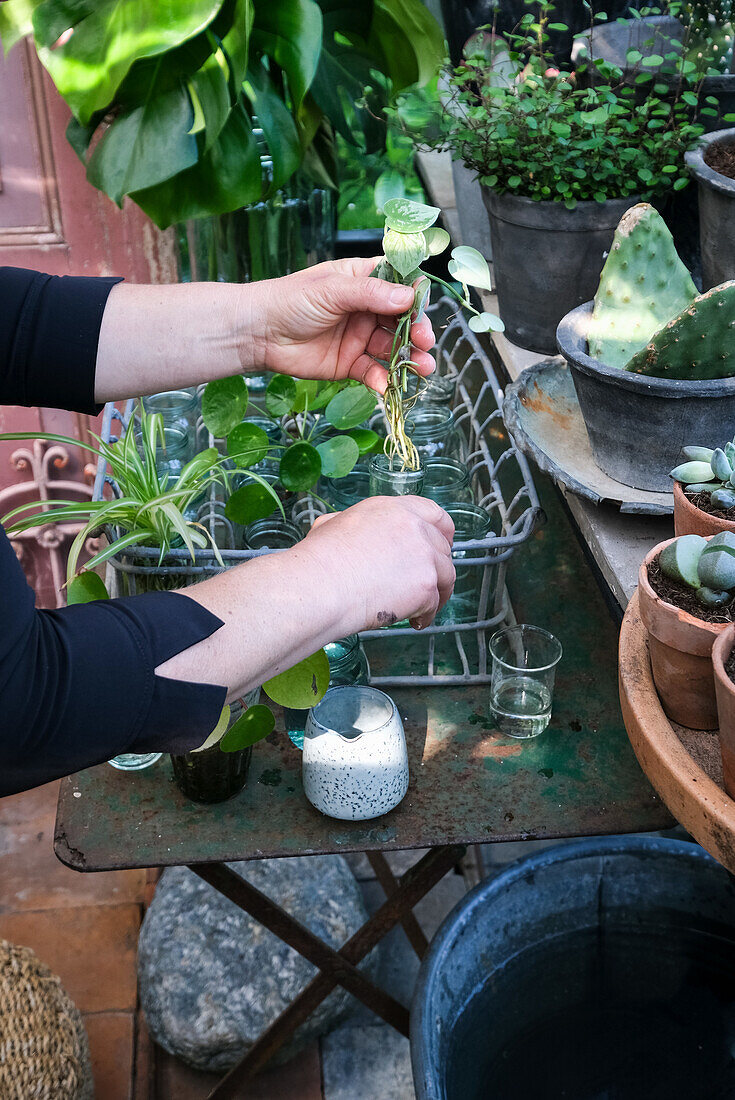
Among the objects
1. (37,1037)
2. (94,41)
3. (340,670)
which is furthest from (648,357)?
(37,1037)

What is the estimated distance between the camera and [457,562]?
1096 mm

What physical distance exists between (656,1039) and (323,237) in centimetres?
138

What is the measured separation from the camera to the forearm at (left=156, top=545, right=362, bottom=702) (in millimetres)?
742

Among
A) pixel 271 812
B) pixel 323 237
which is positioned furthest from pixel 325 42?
pixel 271 812

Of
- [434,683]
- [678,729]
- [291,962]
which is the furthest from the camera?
[291,962]

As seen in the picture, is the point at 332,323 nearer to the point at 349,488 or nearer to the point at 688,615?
the point at 349,488

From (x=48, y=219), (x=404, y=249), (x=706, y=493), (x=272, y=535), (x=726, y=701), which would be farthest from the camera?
(x=48, y=219)

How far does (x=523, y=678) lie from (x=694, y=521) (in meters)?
0.42

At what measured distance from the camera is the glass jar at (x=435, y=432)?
1419mm

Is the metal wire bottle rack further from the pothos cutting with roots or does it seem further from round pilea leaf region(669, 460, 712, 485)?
round pilea leaf region(669, 460, 712, 485)

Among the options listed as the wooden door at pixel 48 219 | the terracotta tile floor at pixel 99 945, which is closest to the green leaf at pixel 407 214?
the wooden door at pixel 48 219

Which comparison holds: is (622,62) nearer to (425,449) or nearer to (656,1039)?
(425,449)

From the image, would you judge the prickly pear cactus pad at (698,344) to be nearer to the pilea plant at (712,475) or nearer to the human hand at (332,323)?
the pilea plant at (712,475)

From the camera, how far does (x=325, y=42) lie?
5.41ft
